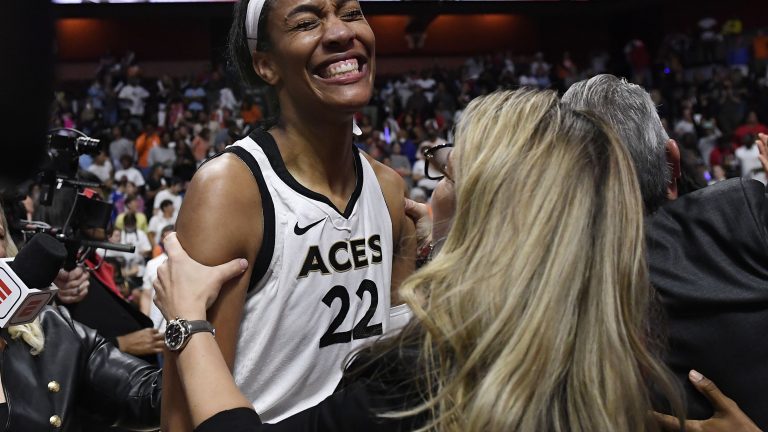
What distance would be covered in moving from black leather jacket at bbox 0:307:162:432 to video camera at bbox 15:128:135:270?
2.97 ft

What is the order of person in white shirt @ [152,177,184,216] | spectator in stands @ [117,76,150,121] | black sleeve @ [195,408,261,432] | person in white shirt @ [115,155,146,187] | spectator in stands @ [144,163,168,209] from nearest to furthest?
black sleeve @ [195,408,261,432] → person in white shirt @ [152,177,184,216] → spectator in stands @ [144,163,168,209] → person in white shirt @ [115,155,146,187] → spectator in stands @ [117,76,150,121]

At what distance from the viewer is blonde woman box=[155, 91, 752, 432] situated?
1467mm

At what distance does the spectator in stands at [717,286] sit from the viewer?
185 cm

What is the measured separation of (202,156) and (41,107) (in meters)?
15.2

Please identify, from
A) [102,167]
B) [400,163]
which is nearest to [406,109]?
[400,163]

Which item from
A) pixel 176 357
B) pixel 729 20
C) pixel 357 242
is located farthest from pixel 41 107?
pixel 729 20

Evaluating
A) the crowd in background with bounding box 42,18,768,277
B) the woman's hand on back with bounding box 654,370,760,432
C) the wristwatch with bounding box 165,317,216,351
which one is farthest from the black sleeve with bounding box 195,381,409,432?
the crowd in background with bounding box 42,18,768,277

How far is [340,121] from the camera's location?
2.40 m

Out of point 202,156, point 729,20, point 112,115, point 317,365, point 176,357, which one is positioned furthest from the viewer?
point 729,20

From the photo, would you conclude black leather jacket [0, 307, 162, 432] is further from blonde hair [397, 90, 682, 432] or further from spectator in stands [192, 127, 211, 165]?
spectator in stands [192, 127, 211, 165]

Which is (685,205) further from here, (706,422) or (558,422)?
(558,422)

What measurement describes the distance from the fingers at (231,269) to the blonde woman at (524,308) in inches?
17.8

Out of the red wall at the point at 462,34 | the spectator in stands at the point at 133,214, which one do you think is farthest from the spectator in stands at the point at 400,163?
the red wall at the point at 462,34

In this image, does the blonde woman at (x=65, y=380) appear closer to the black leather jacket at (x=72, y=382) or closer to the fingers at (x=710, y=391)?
the black leather jacket at (x=72, y=382)
